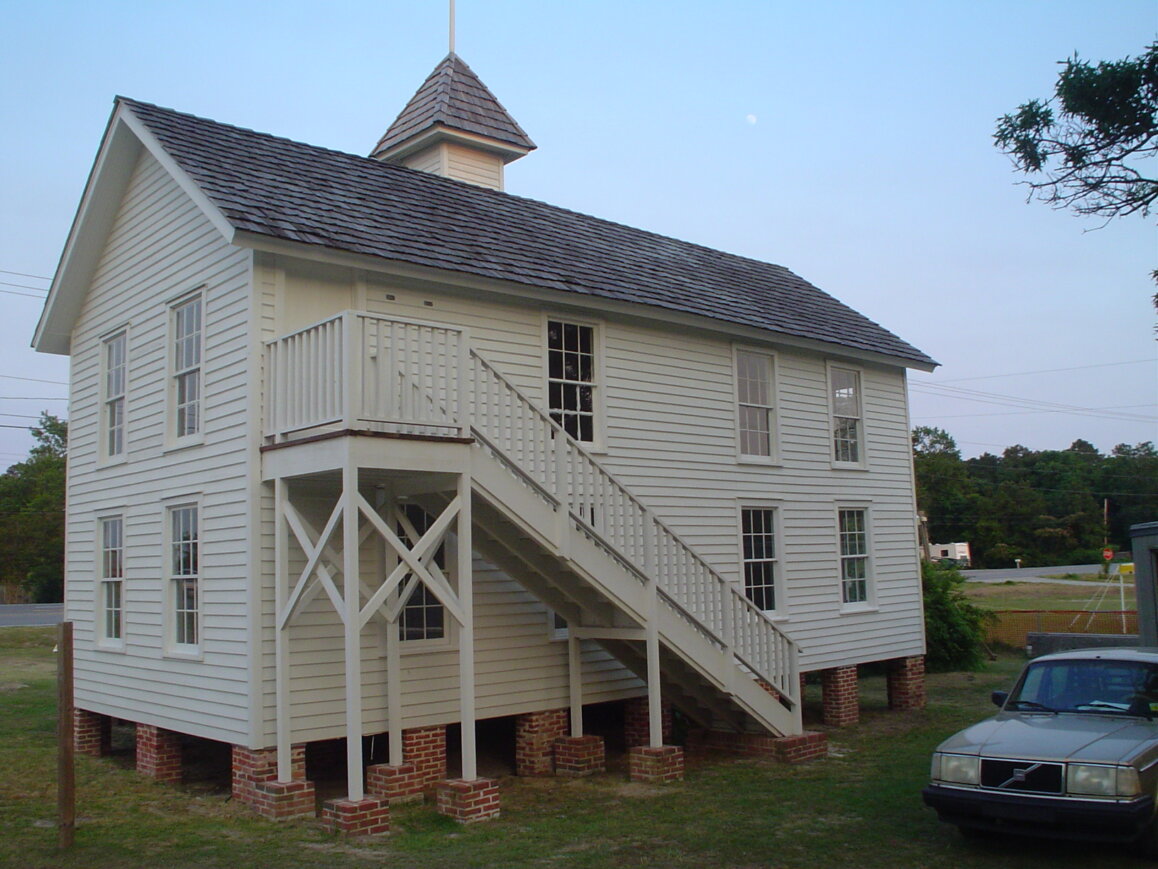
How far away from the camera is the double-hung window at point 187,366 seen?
12.5 meters

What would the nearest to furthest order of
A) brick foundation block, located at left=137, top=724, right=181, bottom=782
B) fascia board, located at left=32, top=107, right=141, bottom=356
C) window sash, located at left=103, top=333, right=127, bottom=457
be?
brick foundation block, located at left=137, top=724, right=181, bottom=782
fascia board, located at left=32, top=107, right=141, bottom=356
window sash, located at left=103, top=333, right=127, bottom=457

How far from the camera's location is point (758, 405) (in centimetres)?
1669

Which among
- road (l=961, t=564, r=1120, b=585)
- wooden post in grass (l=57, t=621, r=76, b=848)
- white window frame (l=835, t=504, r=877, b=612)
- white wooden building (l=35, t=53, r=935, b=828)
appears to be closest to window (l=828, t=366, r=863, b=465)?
white wooden building (l=35, t=53, r=935, b=828)

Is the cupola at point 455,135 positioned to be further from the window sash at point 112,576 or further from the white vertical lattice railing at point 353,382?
the white vertical lattice railing at point 353,382

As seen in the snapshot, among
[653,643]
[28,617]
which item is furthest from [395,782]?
[28,617]

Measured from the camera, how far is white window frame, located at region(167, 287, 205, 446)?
1223 centimetres

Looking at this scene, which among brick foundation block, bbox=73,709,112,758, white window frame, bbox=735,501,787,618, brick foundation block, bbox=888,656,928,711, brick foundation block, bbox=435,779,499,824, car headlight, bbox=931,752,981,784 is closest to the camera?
car headlight, bbox=931,752,981,784

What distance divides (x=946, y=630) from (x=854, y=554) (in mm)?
6768

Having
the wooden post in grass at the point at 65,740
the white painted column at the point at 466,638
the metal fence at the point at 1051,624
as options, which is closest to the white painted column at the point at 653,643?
the white painted column at the point at 466,638

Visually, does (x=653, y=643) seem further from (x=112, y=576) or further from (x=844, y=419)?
(x=844, y=419)

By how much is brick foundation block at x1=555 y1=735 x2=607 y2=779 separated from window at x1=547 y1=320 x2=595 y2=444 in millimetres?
3919

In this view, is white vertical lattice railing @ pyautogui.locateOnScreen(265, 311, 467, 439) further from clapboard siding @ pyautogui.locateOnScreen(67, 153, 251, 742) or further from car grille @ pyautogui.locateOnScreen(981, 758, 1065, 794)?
car grille @ pyautogui.locateOnScreen(981, 758, 1065, 794)

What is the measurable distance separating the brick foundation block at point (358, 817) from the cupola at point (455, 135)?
1218cm

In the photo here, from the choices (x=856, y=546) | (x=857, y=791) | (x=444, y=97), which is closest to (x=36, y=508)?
(x=444, y=97)
